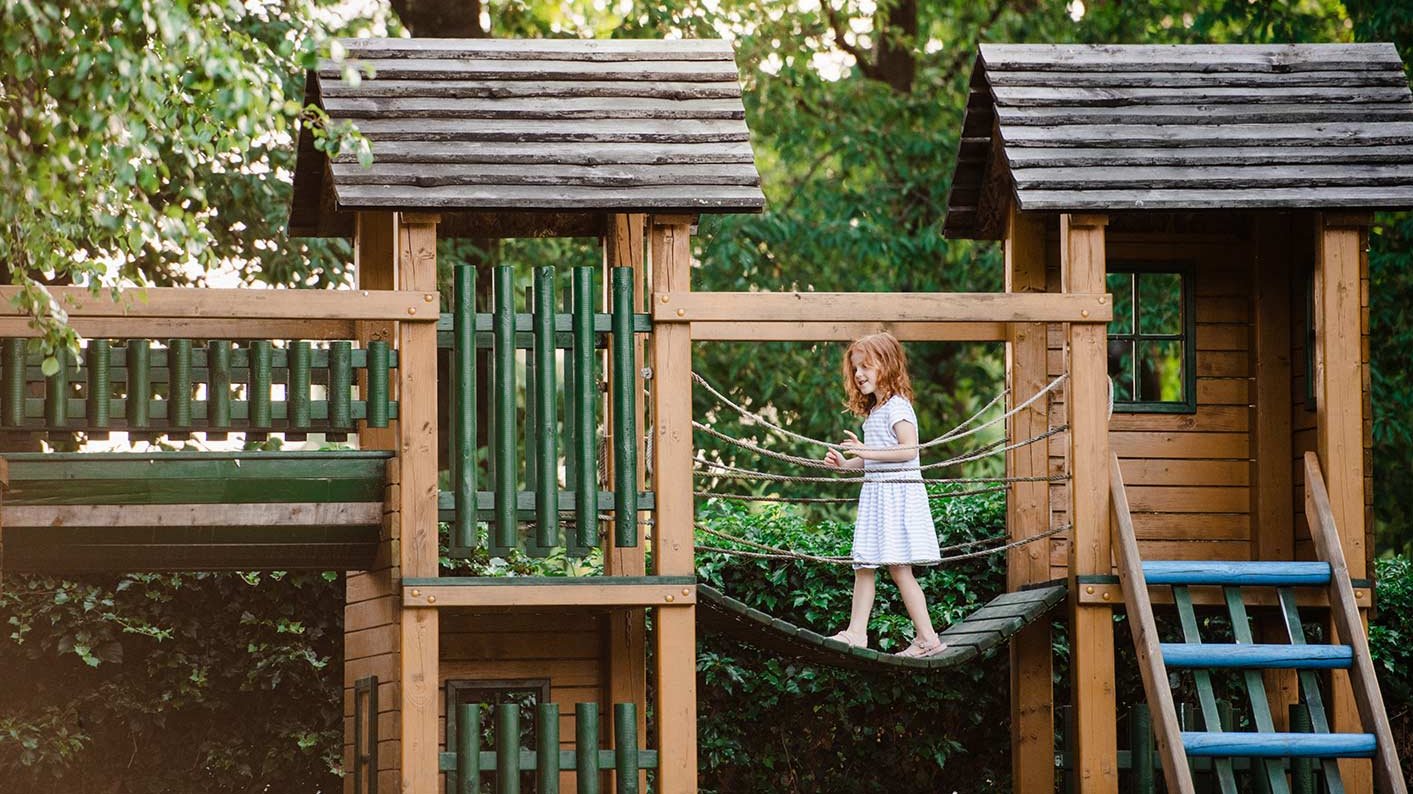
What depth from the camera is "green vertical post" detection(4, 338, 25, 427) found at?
24.2 ft

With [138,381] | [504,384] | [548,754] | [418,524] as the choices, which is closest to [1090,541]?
[548,754]

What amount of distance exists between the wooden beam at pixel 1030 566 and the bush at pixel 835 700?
1177 mm

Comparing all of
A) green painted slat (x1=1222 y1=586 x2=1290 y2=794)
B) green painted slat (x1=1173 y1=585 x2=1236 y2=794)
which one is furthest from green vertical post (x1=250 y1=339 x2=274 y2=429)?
green painted slat (x1=1222 y1=586 x2=1290 y2=794)

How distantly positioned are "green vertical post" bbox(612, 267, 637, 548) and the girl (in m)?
1.28

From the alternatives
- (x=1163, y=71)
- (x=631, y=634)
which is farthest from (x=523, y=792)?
(x=1163, y=71)

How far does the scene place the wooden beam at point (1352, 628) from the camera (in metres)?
7.55

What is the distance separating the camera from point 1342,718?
27.3 feet

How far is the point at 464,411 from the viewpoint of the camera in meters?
7.61

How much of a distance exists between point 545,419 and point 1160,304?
9202mm

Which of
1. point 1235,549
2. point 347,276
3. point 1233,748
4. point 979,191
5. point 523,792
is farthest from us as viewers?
point 347,276

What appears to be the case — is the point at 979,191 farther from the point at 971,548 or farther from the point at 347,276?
the point at 347,276

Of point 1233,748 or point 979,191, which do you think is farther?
point 979,191

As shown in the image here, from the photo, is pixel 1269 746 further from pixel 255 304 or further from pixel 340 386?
pixel 255 304

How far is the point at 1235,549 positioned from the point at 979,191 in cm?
240
